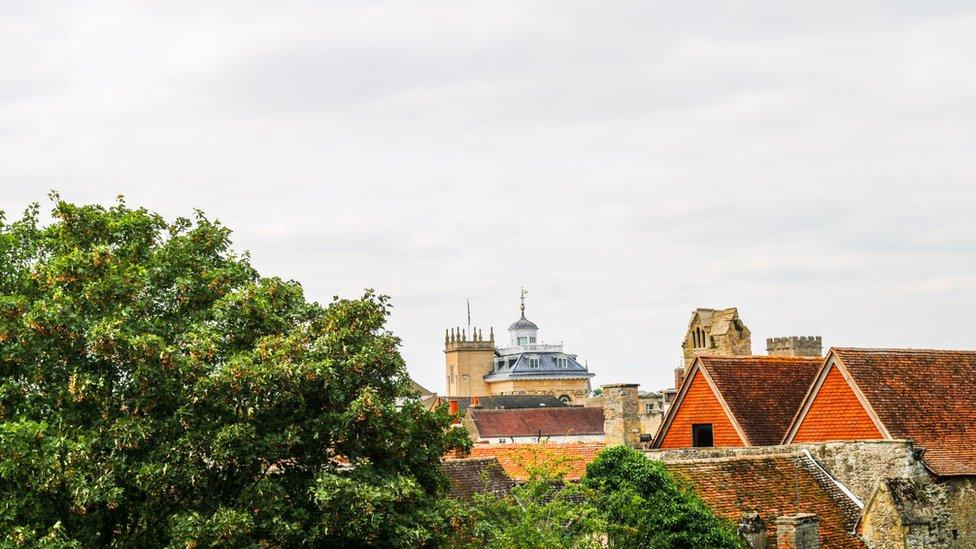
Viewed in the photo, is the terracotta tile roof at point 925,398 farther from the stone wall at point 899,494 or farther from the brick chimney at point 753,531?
the brick chimney at point 753,531

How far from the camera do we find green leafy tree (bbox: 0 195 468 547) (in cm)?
2288

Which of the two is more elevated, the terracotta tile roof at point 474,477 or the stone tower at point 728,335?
the stone tower at point 728,335

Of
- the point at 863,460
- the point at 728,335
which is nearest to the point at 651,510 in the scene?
the point at 863,460

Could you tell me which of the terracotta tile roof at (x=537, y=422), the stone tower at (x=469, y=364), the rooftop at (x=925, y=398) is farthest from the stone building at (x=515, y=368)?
the rooftop at (x=925, y=398)

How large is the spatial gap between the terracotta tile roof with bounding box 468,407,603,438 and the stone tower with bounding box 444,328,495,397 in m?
71.7

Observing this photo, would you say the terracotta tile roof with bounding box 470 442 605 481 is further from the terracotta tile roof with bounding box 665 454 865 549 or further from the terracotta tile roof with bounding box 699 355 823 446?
the terracotta tile roof with bounding box 665 454 865 549

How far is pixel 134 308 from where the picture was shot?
25.3 meters

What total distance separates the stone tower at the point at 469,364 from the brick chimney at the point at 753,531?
527 feet

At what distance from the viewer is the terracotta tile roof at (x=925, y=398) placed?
1428 inches

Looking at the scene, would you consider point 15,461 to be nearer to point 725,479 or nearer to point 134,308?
point 134,308

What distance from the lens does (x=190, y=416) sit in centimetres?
2388

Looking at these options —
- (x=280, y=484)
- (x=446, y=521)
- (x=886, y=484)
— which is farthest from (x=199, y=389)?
(x=886, y=484)

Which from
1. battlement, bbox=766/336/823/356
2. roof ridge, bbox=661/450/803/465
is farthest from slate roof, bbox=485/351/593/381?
roof ridge, bbox=661/450/803/465

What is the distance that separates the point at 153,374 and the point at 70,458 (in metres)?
2.34
